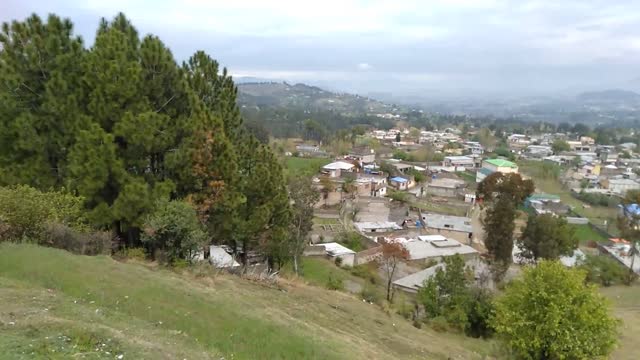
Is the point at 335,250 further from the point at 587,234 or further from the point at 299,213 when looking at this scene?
the point at 587,234

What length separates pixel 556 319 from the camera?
40.5 feet

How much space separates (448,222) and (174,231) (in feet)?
90.2

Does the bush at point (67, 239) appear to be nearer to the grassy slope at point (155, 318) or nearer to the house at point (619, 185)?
the grassy slope at point (155, 318)

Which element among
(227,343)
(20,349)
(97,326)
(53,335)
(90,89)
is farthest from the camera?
(90,89)

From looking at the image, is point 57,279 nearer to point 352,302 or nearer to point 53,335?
point 53,335

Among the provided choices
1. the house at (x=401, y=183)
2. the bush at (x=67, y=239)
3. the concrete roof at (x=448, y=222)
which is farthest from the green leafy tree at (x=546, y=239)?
the house at (x=401, y=183)

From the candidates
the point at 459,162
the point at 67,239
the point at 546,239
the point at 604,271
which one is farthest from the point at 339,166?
the point at 67,239

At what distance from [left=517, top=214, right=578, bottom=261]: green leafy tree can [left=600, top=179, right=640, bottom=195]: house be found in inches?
Answer: 1454

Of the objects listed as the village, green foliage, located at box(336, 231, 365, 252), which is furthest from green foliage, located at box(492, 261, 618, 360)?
green foliage, located at box(336, 231, 365, 252)

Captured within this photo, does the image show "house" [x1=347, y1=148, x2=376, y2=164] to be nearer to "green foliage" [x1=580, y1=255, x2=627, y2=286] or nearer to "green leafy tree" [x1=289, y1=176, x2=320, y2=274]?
"green foliage" [x1=580, y1=255, x2=627, y2=286]

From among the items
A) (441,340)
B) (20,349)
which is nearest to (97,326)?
(20,349)

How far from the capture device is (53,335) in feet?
22.2

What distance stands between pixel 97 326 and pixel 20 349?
4.13 ft

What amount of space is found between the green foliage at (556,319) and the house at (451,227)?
22080mm
